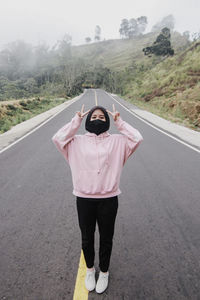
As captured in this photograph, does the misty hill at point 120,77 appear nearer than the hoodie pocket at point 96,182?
No

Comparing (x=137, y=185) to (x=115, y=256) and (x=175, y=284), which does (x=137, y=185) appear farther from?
(x=175, y=284)

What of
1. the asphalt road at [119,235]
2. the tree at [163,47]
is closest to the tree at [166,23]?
the tree at [163,47]

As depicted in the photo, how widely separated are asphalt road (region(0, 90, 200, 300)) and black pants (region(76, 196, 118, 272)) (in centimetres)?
37

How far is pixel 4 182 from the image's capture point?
554 cm

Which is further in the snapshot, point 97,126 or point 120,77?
point 120,77

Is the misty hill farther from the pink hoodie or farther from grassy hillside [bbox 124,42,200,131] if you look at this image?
the pink hoodie

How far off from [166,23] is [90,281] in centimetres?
21006

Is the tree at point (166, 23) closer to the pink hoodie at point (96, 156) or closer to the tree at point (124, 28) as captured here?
the tree at point (124, 28)

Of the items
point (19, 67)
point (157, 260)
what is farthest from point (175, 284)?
Answer: point (19, 67)

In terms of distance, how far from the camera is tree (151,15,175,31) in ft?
575

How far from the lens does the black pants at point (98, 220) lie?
2.39 meters

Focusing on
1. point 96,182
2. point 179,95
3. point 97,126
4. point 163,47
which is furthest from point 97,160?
point 163,47

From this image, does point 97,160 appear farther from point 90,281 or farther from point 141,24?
point 141,24

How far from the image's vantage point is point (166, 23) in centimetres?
18075
